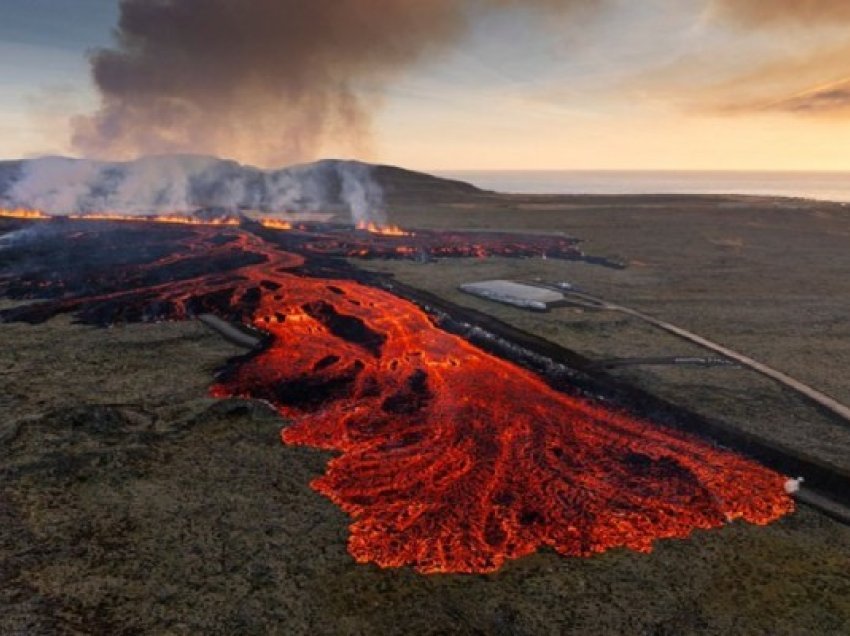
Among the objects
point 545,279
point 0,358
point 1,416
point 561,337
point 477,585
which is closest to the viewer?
point 477,585

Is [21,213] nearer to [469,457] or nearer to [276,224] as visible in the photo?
[276,224]

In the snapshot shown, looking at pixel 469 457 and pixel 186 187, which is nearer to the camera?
pixel 469 457

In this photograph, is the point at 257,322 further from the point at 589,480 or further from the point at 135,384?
the point at 589,480

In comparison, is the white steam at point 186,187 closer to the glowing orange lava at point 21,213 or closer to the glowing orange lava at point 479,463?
the glowing orange lava at point 21,213

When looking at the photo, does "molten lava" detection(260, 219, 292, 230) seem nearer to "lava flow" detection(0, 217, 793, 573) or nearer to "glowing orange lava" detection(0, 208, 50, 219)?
"glowing orange lava" detection(0, 208, 50, 219)

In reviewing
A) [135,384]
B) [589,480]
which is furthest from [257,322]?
[589,480]

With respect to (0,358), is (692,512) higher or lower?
lower

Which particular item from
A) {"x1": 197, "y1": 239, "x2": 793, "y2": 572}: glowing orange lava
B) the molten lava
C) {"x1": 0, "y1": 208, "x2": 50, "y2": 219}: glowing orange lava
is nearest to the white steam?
{"x1": 0, "y1": 208, "x2": 50, "y2": 219}: glowing orange lava

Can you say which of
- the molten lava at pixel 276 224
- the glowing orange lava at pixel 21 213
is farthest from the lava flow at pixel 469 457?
the glowing orange lava at pixel 21 213

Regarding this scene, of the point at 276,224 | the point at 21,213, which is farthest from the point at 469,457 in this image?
the point at 21,213
